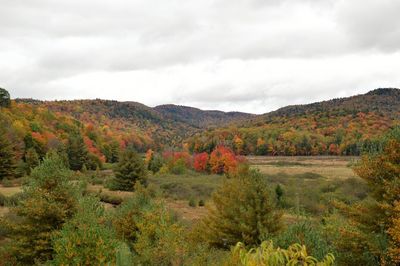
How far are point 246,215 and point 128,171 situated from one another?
3563 cm

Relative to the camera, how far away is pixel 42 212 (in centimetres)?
1967

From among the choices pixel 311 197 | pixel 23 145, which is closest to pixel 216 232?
pixel 311 197

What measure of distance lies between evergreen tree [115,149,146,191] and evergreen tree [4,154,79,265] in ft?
104

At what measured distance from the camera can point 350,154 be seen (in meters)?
143

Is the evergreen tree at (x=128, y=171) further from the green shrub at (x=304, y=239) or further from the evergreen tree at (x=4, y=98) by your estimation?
the evergreen tree at (x=4, y=98)

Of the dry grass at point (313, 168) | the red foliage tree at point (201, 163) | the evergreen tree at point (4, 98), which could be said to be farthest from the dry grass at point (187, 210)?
the evergreen tree at point (4, 98)

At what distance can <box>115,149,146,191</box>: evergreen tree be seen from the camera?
5266cm

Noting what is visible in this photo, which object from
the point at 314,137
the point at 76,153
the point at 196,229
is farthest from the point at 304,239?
the point at 314,137

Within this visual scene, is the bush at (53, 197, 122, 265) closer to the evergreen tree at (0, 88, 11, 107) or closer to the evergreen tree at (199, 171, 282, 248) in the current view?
the evergreen tree at (199, 171, 282, 248)

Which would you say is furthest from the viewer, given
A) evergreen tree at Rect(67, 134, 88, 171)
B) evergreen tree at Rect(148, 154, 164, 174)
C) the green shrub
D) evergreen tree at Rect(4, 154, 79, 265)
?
evergreen tree at Rect(148, 154, 164, 174)

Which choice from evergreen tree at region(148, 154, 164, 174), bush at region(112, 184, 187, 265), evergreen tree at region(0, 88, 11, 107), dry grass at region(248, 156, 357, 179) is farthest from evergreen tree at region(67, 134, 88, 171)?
bush at region(112, 184, 187, 265)

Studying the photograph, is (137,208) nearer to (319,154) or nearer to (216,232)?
(216,232)

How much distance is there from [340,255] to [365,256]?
928 mm

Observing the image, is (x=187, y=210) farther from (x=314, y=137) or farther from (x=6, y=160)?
(x=314, y=137)
